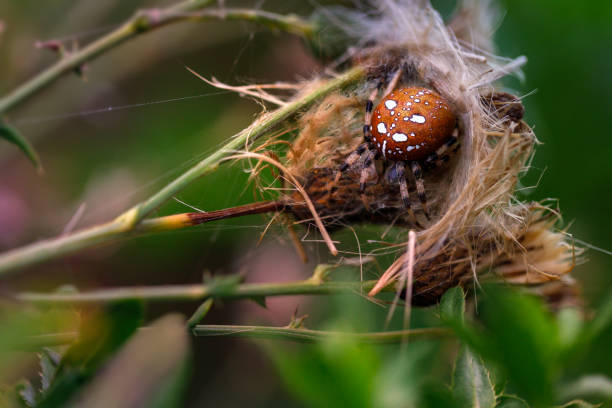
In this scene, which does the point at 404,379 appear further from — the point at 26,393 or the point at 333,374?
the point at 26,393

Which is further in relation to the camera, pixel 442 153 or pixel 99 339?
pixel 442 153

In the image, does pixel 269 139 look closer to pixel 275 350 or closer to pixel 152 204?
pixel 152 204

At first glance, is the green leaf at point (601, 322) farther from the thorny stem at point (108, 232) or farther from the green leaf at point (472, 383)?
the thorny stem at point (108, 232)

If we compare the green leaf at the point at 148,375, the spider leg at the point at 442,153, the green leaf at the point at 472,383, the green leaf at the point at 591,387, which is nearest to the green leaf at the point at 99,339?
the green leaf at the point at 148,375

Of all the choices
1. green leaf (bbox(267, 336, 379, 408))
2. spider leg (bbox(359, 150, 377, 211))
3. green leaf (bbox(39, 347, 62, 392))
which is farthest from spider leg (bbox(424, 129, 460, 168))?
green leaf (bbox(39, 347, 62, 392))

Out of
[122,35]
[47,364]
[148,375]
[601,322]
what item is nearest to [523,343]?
[601,322]

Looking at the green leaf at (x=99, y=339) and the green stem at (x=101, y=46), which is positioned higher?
the green stem at (x=101, y=46)

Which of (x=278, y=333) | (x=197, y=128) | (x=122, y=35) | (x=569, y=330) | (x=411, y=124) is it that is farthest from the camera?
(x=197, y=128)

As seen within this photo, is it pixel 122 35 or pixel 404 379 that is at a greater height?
pixel 122 35
